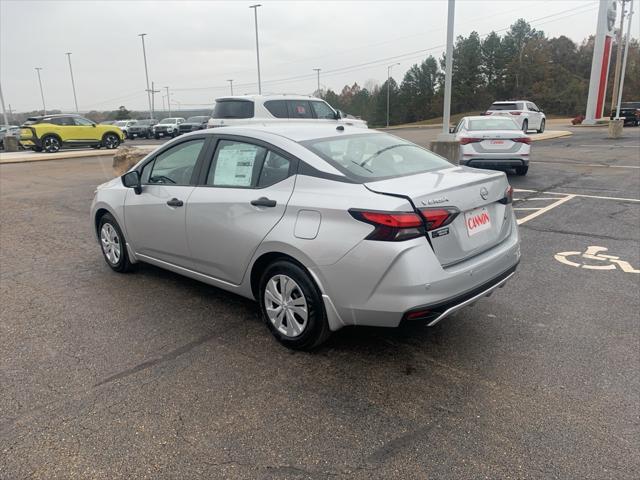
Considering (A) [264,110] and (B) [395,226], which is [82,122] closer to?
(A) [264,110]

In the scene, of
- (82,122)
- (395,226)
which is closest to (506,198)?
(395,226)

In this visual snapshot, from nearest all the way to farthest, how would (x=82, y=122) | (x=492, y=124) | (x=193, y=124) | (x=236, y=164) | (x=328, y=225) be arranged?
(x=328, y=225) < (x=236, y=164) < (x=492, y=124) < (x=82, y=122) < (x=193, y=124)

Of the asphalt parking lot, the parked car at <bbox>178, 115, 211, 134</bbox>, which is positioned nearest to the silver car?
the asphalt parking lot

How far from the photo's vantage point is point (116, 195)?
5.07m

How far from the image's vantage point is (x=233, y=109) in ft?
41.8

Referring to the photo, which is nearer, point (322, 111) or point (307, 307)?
point (307, 307)

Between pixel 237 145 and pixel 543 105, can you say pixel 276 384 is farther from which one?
pixel 543 105

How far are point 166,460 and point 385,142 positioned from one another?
2.92 m

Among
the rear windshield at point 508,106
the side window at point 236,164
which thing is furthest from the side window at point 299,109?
the rear windshield at point 508,106

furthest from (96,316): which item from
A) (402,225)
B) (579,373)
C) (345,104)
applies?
(345,104)

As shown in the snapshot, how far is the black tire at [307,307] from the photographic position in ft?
10.8

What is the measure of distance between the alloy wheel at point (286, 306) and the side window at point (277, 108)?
9.60 meters

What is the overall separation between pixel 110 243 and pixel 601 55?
4118cm

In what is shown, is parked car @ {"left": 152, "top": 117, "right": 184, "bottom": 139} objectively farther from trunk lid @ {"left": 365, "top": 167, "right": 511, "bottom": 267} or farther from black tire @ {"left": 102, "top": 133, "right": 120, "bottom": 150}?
trunk lid @ {"left": 365, "top": 167, "right": 511, "bottom": 267}
